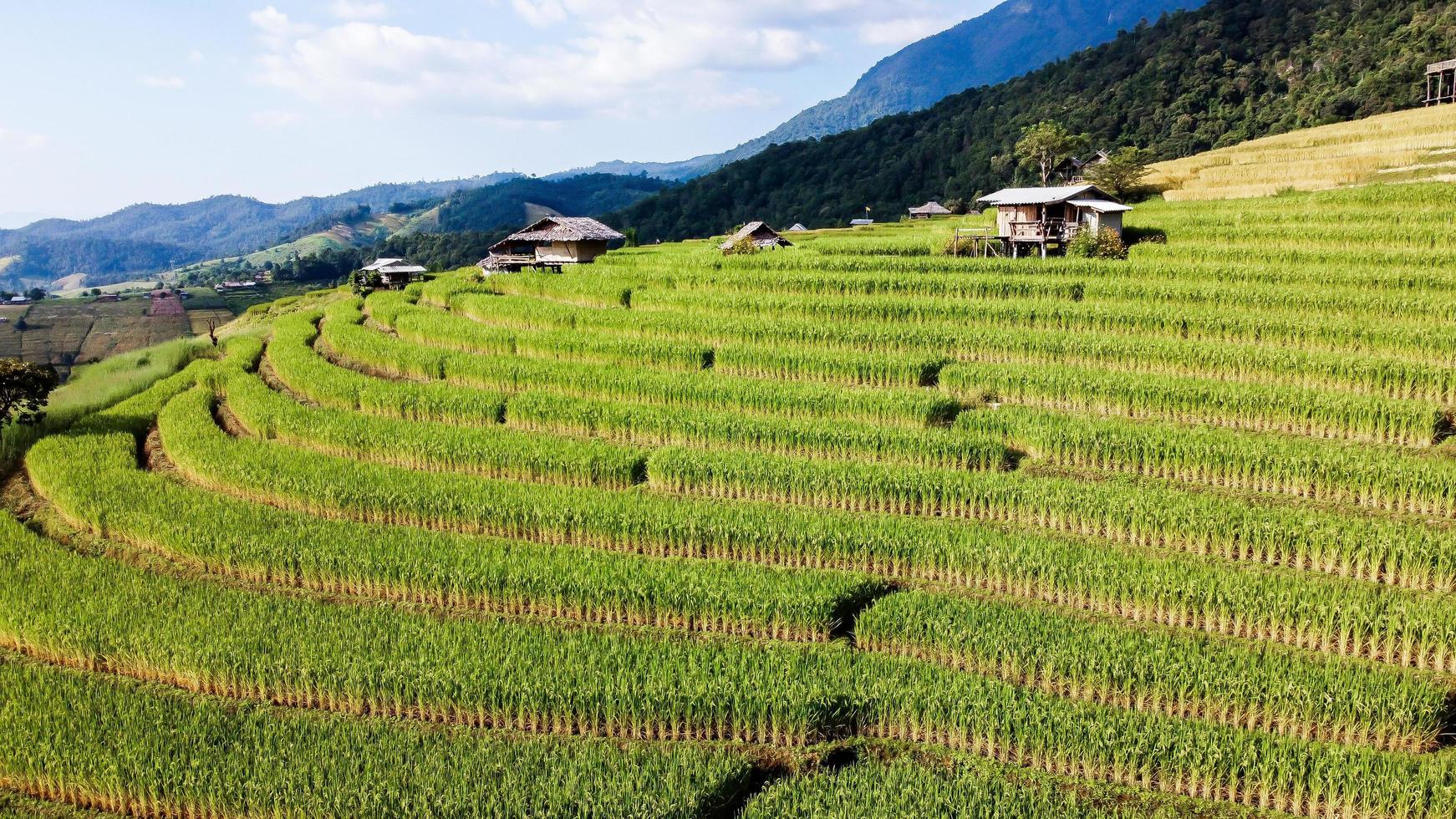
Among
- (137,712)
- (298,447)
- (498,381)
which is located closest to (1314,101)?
(498,381)

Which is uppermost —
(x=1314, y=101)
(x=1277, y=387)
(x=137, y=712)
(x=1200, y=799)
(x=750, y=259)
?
(x=1314, y=101)

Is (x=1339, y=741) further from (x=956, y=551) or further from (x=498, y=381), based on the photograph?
(x=498, y=381)

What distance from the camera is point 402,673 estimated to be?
1109cm

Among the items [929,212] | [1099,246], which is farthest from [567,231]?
[929,212]

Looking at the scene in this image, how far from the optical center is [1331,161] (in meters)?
40.1

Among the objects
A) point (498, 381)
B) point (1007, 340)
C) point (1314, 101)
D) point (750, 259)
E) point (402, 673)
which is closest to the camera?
point (402, 673)

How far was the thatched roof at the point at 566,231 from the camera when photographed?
43.3 m

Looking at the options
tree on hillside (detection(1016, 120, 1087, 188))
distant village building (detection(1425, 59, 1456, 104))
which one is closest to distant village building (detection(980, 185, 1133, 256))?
tree on hillside (detection(1016, 120, 1087, 188))

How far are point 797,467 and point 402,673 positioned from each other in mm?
8768

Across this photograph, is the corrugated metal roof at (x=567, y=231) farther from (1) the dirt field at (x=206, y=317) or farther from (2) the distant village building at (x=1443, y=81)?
(1) the dirt field at (x=206, y=317)

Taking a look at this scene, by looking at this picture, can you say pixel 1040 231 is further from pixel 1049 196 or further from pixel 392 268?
pixel 392 268

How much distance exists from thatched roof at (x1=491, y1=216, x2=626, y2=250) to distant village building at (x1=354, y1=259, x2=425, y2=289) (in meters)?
13.0

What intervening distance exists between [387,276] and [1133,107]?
79.7 metres

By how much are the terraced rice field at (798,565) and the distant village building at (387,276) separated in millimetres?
29339
